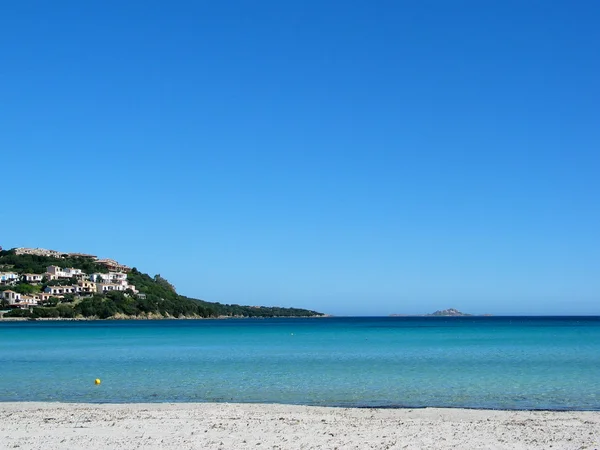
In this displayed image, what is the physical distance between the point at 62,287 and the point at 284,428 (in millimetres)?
169822

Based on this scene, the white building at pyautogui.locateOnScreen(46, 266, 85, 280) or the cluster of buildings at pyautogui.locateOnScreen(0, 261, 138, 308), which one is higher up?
the white building at pyautogui.locateOnScreen(46, 266, 85, 280)

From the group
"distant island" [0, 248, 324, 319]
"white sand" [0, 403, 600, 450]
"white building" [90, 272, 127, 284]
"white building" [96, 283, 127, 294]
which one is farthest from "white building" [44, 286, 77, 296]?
"white sand" [0, 403, 600, 450]

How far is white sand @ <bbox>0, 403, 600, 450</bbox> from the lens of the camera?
13.9 meters

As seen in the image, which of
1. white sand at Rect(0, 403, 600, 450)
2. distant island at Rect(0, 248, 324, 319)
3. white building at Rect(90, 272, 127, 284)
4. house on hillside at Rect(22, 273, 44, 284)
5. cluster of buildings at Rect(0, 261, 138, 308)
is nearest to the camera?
white sand at Rect(0, 403, 600, 450)

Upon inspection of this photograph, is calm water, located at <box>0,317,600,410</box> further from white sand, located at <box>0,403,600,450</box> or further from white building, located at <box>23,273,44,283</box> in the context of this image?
white building, located at <box>23,273,44,283</box>

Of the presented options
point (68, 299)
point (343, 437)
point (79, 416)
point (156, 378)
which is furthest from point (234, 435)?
point (68, 299)

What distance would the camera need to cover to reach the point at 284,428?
1573 cm

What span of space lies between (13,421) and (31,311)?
144726 millimetres

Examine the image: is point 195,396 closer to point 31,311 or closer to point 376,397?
point 376,397

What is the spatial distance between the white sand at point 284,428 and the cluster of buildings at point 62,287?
151710 millimetres

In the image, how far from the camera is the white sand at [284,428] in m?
13.9

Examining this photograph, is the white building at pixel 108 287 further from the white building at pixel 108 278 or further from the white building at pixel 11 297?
the white building at pixel 11 297

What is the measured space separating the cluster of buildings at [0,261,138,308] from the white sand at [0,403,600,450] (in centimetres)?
15171

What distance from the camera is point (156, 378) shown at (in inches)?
1130
